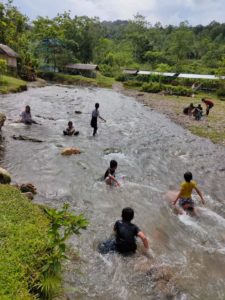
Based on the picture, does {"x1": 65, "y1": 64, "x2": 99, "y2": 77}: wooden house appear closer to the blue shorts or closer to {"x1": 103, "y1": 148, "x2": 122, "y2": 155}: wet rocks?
{"x1": 103, "y1": 148, "x2": 122, "y2": 155}: wet rocks

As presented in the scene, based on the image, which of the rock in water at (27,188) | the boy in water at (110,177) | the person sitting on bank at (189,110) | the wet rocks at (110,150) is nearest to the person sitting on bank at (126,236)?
the rock in water at (27,188)

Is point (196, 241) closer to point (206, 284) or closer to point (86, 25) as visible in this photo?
point (206, 284)

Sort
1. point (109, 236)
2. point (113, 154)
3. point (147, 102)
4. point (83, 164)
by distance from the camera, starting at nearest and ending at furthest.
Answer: point (109, 236)
point (83, 164)
point (113, 154)
point (147, 102)

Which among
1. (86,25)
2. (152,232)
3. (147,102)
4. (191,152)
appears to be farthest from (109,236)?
(86,25)

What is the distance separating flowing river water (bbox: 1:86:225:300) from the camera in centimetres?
756

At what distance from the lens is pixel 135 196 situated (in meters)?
12.6

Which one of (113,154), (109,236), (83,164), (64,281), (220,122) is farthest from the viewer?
(220,122)

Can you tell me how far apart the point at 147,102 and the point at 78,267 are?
3734cm

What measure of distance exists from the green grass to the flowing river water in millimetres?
1114

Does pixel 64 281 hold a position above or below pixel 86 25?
below

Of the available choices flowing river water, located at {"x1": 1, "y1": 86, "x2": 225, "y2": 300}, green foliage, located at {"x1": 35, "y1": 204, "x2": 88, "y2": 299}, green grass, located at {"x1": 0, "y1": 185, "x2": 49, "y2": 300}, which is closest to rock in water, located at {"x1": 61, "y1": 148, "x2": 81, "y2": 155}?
flowing river water, located at {"x1": 1, "y1": 86, "x2": 225, "y2": 300}

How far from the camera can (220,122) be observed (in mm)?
29078

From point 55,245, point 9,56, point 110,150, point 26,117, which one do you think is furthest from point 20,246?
point 9,56

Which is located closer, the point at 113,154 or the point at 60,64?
the point at 113,154
